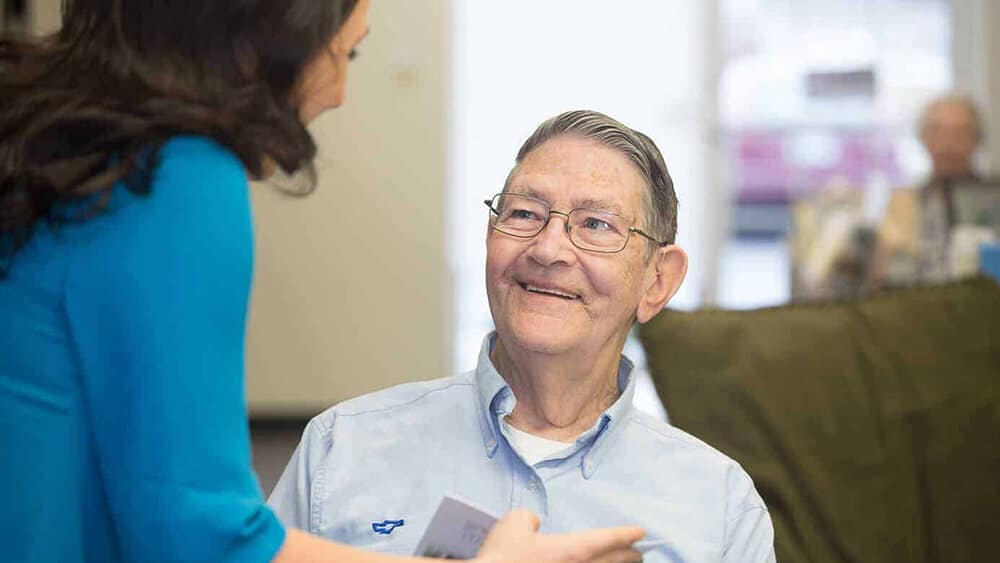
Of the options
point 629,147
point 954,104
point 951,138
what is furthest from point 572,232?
point 954,104

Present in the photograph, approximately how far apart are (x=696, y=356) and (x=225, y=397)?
1.01m

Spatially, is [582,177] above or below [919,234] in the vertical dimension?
above

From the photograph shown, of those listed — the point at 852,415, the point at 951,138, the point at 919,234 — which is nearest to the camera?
the point at 852,415

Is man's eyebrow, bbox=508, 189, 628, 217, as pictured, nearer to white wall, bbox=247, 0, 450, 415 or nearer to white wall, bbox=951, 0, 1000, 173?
white wall, bbox=247, 0, 450, 415

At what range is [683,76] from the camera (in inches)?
226

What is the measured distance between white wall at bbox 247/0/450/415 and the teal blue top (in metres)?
4.09

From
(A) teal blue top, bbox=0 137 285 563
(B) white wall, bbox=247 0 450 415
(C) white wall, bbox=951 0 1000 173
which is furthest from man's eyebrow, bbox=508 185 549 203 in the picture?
(C) white wall, bbox=951 0 1000 173

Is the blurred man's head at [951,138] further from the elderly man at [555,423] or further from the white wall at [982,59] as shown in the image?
the elderly man at [555,423]

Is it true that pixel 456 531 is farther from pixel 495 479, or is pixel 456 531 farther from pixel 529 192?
pixel 529 192

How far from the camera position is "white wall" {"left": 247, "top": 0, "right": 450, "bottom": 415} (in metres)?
5.02

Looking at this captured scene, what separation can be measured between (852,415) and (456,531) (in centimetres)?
97

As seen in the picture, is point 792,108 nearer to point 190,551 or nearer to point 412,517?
point 412,517

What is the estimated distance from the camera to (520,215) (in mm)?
1431

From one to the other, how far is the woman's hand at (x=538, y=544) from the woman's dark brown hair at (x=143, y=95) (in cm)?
34
